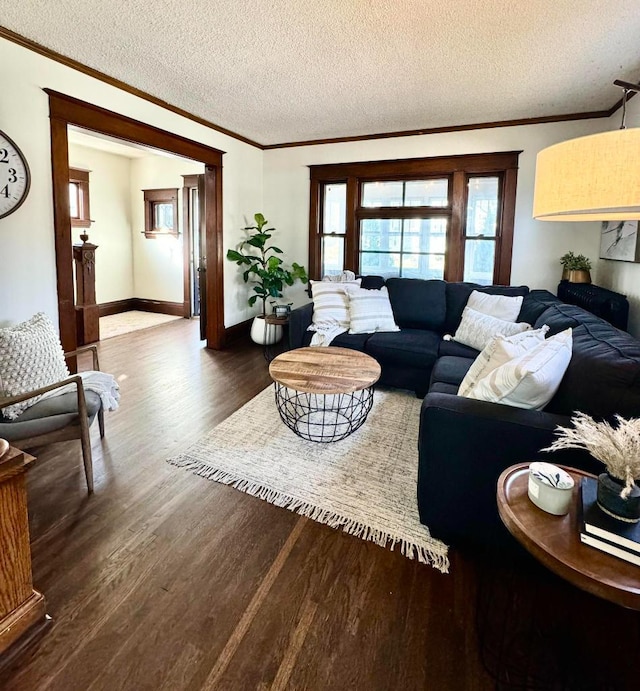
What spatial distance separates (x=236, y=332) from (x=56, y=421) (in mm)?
3427

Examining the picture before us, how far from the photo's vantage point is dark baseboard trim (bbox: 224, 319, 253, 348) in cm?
539

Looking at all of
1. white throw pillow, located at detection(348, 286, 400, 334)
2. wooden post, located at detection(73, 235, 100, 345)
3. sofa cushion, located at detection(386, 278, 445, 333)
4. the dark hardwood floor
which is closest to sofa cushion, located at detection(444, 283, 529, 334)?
sofa cushion, located at detection(386, 278, 445, 333)

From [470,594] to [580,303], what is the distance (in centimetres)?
286

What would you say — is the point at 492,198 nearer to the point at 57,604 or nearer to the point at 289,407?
the point at 289,407

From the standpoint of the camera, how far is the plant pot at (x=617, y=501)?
1.16 metres

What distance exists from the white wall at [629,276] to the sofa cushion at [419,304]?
1.43 metres

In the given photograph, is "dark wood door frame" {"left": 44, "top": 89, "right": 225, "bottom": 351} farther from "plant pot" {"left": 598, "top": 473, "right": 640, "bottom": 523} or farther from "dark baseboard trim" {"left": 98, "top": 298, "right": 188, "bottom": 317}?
"plant pot" {"left": 598, "top": 473, "right": 640, "bottom": 523}

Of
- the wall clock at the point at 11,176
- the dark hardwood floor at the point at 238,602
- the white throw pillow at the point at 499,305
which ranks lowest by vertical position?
the dark hardwood floor at the point at 238,602

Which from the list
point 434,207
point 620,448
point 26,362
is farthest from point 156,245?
point 620,448

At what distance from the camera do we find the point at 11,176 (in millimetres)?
2852

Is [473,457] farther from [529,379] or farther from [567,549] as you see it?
[567,549]

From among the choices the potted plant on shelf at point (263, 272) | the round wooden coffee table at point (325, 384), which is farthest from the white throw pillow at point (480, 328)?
the potted plant on shelf at point (263, 272)

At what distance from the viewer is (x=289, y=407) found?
11.2ft

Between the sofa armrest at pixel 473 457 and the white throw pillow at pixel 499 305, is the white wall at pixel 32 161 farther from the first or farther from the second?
the white throw pillow at pixel 499 305
